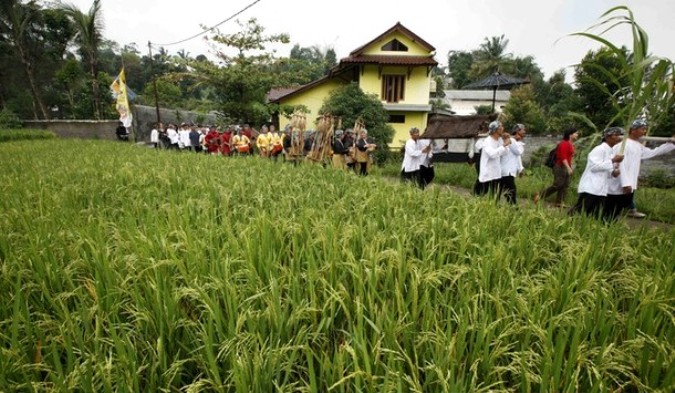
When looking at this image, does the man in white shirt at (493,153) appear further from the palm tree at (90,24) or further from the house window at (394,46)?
the palm tree at (90,24)

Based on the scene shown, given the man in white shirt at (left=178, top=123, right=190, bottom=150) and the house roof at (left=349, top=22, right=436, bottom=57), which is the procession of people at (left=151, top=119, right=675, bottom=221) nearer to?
the man in white shirt at (left=178, top=123, right=190, bottom=150)

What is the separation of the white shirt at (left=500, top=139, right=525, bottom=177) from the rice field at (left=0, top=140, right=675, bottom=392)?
2563 mm

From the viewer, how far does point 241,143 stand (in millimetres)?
12984

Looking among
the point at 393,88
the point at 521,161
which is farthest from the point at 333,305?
the point at 393,88

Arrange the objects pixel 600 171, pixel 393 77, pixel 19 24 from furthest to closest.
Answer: pixel 19 24, pixel 393 77, pixel 600 171

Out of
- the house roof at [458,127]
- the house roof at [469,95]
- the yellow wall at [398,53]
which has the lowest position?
the house roof at [458,127]

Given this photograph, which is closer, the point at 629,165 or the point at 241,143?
the point at 629,165

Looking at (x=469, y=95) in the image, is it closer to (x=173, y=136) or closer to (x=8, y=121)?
(x=173, y=136)

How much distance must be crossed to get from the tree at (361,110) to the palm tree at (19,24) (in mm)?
19341

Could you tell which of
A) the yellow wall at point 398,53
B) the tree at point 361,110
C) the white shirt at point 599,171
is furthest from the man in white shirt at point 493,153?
the yellow wall at point 398,53

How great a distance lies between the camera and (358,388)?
4.09 ft

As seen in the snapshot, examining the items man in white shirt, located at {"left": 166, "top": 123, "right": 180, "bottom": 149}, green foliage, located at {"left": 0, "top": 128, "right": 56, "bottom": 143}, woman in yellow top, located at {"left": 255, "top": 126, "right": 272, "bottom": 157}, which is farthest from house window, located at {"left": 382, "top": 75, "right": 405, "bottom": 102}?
green foliage, located at {"left": 0, "top": 128, "right": 56, "bottom": 143}

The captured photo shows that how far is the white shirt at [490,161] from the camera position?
548 centimetres

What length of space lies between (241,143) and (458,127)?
7277 millimetres
